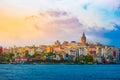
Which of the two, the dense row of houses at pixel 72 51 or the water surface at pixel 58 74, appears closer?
the water surface at pixel 58 74

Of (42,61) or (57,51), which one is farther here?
(57,51)

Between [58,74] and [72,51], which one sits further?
[72,51]

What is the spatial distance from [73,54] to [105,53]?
8.91m

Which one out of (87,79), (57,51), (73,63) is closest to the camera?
(87,79)

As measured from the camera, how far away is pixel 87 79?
94.5 ft

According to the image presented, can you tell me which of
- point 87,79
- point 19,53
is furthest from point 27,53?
point 87,79

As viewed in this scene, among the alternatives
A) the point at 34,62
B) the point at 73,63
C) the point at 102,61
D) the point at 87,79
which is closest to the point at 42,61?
the point at 34,62

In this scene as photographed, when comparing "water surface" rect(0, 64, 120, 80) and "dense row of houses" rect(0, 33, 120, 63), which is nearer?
"water surface" rect(0, 64, 120, 80)

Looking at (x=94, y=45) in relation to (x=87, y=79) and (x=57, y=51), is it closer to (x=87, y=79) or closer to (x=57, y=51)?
(x=57, y=51)

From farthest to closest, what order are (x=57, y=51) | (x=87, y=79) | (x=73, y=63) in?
(x=57, y=51) → (x=73, y=63) → (x=87, y=79)

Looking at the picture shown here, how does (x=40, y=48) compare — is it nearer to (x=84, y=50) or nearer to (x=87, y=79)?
(x=84, y=50)

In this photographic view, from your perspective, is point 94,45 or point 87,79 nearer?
point 87,79

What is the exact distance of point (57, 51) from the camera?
297 feet

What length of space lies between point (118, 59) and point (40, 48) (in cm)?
1902
